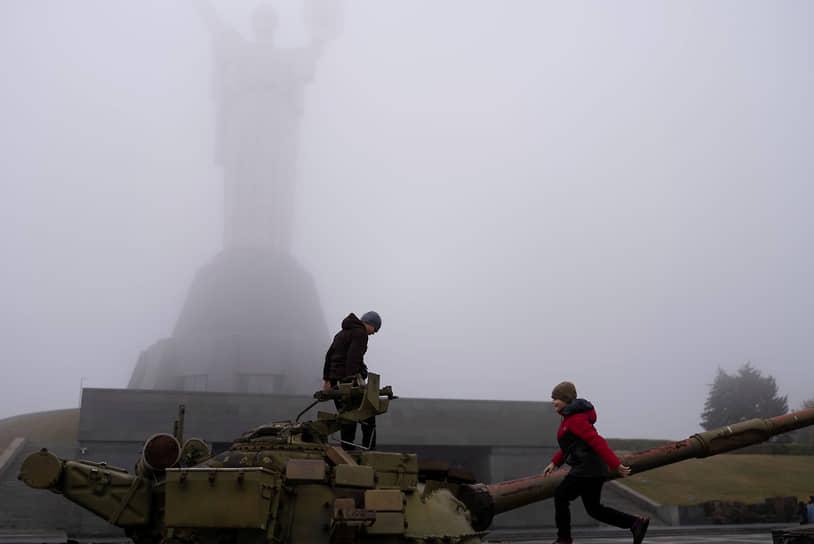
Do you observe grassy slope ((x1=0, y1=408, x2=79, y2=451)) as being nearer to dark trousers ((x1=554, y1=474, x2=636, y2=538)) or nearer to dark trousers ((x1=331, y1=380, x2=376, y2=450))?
dark trousers ((x1=331, y1=380, x2=376, y2=450))

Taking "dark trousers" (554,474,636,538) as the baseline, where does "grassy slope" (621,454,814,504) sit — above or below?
below

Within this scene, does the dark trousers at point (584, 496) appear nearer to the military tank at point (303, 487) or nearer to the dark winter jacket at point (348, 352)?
the military tank at point (303, 487)

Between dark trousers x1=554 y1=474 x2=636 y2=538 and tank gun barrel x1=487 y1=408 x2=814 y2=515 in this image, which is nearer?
dark trousers x1=554 y1=474 x2=636 y2=538

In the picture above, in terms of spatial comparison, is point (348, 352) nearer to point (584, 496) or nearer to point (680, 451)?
point (584, 496)

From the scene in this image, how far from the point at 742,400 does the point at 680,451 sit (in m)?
72.1

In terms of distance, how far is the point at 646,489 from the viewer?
38.0 meters

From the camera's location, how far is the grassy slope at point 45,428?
41.7 meters

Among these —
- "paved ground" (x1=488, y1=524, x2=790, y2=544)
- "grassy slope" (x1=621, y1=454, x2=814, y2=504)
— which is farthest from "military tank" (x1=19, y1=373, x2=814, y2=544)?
"grassy slope" (x1=621, y1=454, x2=814, y2=504)

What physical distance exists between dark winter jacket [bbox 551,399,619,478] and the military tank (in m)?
1.65

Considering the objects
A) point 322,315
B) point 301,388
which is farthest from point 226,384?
point 322,315

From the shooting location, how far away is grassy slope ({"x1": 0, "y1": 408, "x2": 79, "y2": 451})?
137 ft

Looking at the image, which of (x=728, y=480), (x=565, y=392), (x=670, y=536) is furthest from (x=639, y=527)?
(x=728, y=480)

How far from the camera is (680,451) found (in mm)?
8664

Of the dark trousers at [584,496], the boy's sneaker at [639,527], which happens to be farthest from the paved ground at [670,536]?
the boy's sneaker at [639,527]
